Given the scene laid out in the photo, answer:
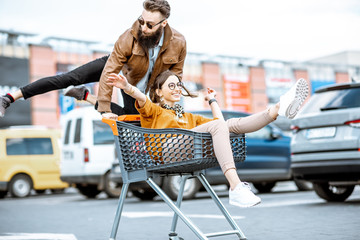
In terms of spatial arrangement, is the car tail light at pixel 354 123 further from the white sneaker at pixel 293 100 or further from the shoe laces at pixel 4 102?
the shoe laces at pixel 4 102

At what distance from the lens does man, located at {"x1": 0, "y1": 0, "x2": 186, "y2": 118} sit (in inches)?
157

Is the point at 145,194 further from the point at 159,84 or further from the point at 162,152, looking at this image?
the point at 162,152

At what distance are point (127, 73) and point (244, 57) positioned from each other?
Result: 36915 millimetres

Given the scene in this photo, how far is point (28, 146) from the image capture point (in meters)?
15.6

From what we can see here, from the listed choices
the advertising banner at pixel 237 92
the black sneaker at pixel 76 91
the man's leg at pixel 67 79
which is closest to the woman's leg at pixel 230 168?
the man's leg at pixel 67 79

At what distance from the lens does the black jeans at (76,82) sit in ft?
14.3

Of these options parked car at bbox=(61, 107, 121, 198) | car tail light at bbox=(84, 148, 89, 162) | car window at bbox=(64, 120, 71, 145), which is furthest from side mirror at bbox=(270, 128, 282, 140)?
car window at bbox=(64, 120, 71, 145)

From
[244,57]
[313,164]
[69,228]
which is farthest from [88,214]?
[244,57]

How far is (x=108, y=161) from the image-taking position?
489 inches

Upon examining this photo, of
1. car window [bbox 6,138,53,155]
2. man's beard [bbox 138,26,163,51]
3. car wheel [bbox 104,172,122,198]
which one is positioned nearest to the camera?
man's beard [bbox 138,26,163,51]

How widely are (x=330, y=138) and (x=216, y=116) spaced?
364 cm

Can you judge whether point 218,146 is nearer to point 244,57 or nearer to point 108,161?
point 108,161

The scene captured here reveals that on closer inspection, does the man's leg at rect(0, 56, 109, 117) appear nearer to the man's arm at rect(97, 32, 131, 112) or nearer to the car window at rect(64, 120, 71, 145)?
the man's arm at rect(97, 32, 131, 112)

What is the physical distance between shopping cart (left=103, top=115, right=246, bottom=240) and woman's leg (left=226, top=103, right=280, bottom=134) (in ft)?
0.25
